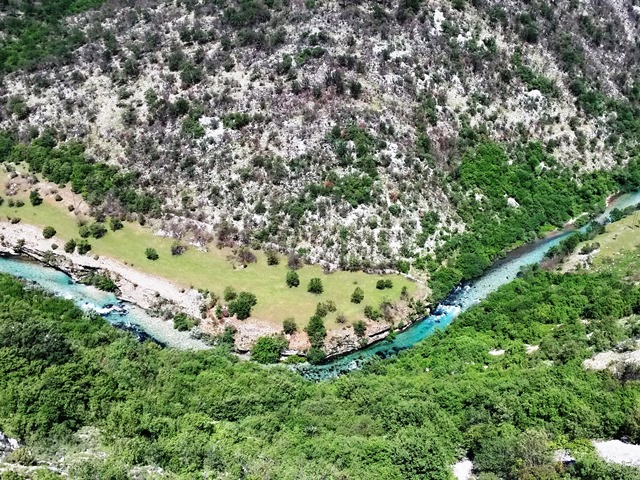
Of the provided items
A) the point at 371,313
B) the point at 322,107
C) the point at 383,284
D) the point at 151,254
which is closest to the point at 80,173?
the point at 151,254

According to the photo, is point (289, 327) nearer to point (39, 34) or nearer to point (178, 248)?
point (178, 248)

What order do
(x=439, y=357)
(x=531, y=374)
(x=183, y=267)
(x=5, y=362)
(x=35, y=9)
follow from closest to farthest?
(x=5, y=362)
(x=531, y=374)
(x=439, y=357)
(x=183, y=267)
(x=35, y=9)

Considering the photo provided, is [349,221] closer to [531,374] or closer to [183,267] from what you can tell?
[183,267]

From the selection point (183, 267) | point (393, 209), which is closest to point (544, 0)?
point (393, 209)

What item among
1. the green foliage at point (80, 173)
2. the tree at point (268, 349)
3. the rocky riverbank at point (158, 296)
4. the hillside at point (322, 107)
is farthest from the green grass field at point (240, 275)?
the green foliage at point (80, 173)

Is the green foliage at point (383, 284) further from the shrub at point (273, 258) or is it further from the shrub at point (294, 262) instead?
the shrub at point (273, 258)

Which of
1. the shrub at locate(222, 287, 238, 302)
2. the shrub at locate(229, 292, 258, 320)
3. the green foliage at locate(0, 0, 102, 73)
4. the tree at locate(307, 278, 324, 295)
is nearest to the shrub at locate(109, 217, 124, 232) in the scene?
the shrub at locate(222, 287, 238, 302)
